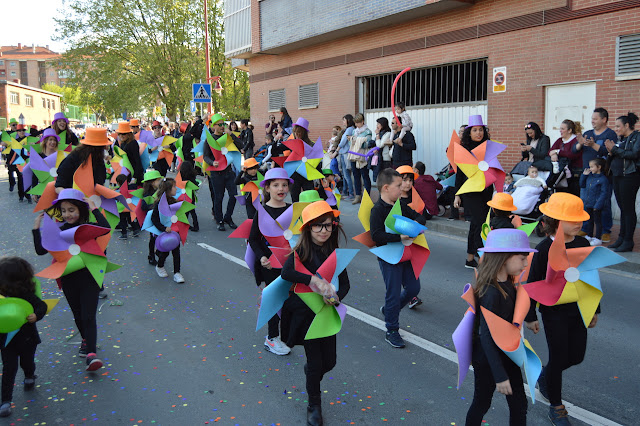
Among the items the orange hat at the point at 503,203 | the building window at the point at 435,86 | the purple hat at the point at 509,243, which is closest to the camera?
the purple hat at the point at 509,243

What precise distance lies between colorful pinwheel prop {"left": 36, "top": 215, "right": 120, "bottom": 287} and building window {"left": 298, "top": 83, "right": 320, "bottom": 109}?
1520 cm

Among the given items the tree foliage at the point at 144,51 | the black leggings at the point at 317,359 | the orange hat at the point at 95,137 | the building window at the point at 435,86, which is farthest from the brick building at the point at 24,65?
the black leggings at the point at 317,359

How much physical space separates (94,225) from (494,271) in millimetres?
3339

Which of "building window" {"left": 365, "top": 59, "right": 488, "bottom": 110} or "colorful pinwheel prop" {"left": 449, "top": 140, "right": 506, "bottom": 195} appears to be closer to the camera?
"colorful pinwheel prop" {"left": 449, "top": 140, "right": 506, "bottom": 195}

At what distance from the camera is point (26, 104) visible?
73.4m

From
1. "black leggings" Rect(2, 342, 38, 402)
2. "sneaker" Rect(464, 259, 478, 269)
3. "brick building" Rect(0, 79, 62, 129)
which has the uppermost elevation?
"brick building" Rect(0, 79, 62, 129)

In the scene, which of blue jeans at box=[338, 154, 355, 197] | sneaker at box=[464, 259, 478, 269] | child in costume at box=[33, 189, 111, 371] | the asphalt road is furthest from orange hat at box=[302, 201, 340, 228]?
blue jeans at box=[338, 154, 355, 197]

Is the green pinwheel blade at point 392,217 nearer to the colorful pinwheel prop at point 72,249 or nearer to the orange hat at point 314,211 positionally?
the orange hat at point 314,211

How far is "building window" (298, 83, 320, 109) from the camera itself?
19.6 m

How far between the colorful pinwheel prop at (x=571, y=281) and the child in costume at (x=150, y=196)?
546 centimetres

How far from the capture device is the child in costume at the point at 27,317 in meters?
4.07

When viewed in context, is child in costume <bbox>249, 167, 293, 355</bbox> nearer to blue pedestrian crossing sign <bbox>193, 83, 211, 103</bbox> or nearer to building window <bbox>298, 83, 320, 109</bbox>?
building window <bbox>298, 83, 320, 109</bbox>

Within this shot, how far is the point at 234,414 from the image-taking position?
13.3 ft

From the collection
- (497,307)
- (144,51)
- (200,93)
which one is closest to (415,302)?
(497,307)
